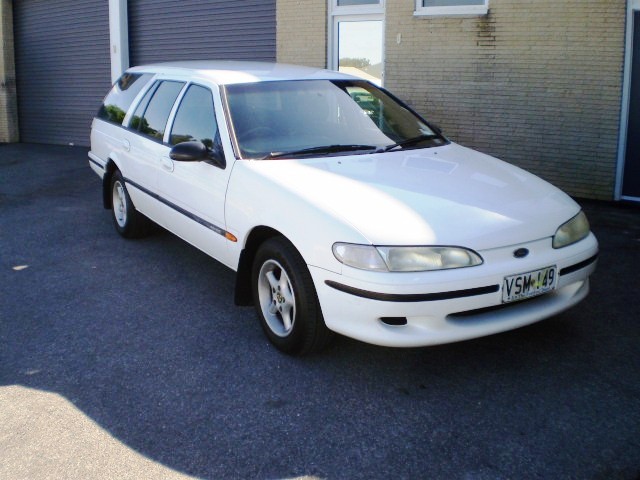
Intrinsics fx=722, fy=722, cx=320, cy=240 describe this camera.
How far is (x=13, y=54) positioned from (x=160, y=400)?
1456 centimetres

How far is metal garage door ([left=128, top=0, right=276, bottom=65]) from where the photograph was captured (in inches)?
437

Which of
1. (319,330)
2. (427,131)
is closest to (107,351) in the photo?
(319,330)

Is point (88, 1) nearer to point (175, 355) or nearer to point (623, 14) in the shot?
point (623, 14)

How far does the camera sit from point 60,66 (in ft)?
49.4

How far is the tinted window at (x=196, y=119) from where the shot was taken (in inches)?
191

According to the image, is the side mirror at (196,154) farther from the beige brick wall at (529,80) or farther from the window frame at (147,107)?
the beige brick wall at (529,80)

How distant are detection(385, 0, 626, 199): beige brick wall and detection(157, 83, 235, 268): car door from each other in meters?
4.57

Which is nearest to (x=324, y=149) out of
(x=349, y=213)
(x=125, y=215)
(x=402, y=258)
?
(x=349, y=213)

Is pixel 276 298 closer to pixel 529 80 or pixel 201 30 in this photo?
pixel 529 80

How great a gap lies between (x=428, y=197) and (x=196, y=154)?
1541mm

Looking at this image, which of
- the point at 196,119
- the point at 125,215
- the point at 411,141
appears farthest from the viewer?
the point at 125,215

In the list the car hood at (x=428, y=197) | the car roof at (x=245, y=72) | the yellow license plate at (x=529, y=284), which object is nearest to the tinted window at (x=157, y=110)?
the car roof at (x=245, y=72)

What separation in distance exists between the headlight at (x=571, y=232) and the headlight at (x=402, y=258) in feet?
2.18

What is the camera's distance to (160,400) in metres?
3.62
